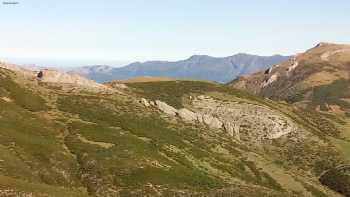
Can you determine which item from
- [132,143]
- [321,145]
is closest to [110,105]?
[132,143]

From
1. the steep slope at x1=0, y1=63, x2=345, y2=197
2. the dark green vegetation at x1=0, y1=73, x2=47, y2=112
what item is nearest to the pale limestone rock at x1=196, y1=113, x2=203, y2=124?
the steep slope at x1=0, y1=63, x2=345, y2=197

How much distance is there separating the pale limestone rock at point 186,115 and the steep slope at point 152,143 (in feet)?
0.88

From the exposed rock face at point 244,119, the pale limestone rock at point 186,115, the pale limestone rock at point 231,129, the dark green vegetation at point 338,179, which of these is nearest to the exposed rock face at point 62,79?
the pale limestone rock at point 186,115

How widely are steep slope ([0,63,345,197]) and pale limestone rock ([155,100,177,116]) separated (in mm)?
286

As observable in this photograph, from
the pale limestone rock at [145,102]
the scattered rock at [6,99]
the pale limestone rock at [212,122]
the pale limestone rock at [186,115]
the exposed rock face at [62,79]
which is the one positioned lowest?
the pale limestone rock at [212,122]

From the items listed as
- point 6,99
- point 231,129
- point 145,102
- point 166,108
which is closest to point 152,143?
point 166,108

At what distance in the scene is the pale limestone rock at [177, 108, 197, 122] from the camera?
12125cm

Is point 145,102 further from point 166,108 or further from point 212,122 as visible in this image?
point 212,122

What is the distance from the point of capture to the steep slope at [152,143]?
69.2 metres

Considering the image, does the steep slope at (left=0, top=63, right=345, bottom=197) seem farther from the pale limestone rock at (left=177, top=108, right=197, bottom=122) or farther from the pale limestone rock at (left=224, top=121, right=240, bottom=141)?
the pale limestone rock at (left=224, top=121, right=240, bottom=141)

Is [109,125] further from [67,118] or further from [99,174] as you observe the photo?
[99,174]

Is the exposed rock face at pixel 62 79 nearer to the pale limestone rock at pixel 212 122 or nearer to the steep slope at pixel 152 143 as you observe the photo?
the steep slope at pixel 152 143

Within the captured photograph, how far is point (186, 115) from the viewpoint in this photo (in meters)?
122

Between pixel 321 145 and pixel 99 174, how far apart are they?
75.7m
